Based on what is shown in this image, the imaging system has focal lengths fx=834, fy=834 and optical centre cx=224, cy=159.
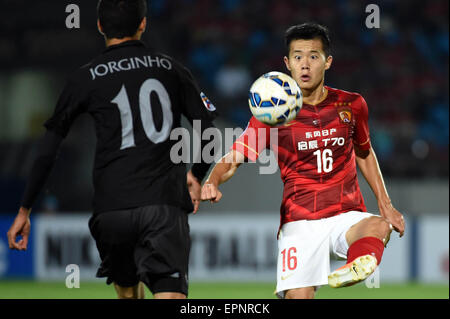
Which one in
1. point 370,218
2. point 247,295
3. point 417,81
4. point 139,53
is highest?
point 417,81

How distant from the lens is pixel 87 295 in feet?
33.0

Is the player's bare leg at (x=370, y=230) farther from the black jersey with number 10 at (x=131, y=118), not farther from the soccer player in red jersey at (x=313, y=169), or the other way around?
the black jersey with number 10 at (x=131, y=118)

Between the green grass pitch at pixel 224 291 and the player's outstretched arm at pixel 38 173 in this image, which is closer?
the player's outstretched arm at pixel 38 173

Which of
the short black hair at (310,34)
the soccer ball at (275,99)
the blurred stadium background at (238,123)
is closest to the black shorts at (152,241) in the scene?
the soccer ball at (275,99)

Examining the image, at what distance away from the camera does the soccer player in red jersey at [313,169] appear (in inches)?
200

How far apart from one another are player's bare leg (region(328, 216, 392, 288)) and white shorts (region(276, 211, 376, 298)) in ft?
0.61

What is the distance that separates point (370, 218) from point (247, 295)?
17.2ft

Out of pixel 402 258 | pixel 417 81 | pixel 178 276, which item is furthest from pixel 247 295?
pixel 417 81

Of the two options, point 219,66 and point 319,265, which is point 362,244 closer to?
point 319,265

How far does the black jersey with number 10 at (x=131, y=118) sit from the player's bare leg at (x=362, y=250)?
921 mm

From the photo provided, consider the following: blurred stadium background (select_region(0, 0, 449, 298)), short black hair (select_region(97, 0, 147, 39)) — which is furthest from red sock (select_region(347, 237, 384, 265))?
blurred stadium background (select_region(0, 0, 449, 298))

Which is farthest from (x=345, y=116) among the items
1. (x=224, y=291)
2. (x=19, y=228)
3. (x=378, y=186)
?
(x=224, y=291)

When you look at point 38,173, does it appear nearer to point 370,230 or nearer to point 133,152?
point 133,152

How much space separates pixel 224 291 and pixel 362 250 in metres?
6.27
